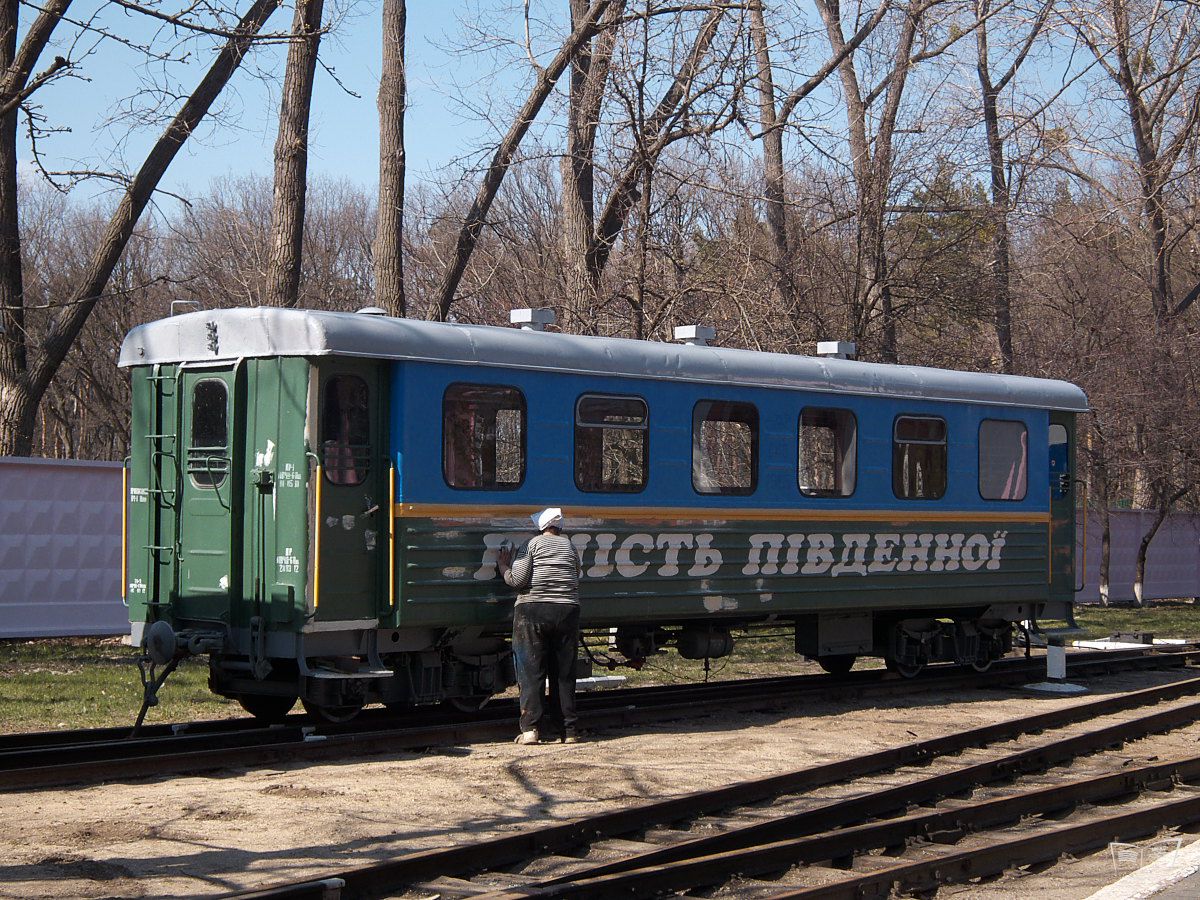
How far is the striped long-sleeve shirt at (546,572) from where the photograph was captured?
36.9 feet

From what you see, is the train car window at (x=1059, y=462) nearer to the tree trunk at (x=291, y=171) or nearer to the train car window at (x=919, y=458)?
the train car window at (x=919, y=458)

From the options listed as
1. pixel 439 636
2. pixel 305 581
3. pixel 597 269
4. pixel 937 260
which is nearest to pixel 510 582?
pixel 439 636

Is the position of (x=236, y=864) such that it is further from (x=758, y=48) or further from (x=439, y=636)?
(x=758, y=48)

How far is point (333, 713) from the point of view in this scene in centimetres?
1155

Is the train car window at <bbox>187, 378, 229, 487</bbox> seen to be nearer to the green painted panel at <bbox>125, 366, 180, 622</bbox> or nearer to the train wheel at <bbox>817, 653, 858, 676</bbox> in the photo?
the green painted panel at <bbox>125, 366, 180, 622</bbox>

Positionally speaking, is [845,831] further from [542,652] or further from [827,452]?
[827,452]

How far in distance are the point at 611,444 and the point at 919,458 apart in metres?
4.06

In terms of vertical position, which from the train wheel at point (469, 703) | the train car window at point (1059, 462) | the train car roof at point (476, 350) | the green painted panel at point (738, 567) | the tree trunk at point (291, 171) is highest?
the tree trunk at point (291, 171)

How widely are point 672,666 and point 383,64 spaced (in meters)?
8.35

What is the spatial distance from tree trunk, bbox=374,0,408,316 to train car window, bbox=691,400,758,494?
571 centimetres

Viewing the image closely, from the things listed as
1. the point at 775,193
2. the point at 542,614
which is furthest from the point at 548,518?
the point at 775,193

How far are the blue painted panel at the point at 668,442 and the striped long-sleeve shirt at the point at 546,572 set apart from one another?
0.60 meters

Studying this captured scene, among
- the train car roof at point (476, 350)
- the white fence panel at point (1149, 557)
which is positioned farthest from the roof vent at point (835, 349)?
the white fence panel at point (1149, 557)

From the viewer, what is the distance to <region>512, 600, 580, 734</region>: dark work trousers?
37.0 feet
